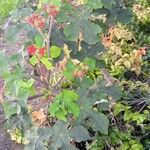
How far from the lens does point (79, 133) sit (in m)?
2.15

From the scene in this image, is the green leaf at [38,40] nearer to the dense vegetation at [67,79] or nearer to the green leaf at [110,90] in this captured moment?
the dense vegetation at [67,79]

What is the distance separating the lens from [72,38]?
6.52 feet

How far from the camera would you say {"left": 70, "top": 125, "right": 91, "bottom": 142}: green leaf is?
7.01 feet

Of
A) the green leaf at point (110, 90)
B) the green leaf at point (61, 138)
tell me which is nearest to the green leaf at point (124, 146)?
the green leaf at point (110, 90)

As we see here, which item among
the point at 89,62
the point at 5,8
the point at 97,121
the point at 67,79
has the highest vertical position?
the point at 89,62

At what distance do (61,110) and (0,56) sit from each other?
1.33 ft

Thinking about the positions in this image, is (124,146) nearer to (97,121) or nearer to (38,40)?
(97,121)

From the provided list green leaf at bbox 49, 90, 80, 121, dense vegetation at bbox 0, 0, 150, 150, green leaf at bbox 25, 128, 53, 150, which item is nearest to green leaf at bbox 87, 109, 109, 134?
dense vegetation at bbox 0, 0, 150, 150

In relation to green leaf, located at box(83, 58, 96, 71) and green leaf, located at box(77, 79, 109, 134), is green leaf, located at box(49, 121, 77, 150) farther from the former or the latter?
green leaf, located at box(83, 58, 96, 71)

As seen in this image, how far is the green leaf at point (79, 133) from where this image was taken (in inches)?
84.1

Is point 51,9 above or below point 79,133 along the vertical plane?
above

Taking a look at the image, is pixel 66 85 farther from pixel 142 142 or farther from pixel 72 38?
pixel 72 38

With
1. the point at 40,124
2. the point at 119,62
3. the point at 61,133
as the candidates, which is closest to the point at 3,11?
the point at 119,62

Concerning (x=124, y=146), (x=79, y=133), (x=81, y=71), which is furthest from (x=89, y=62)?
(x=124, y=146)
